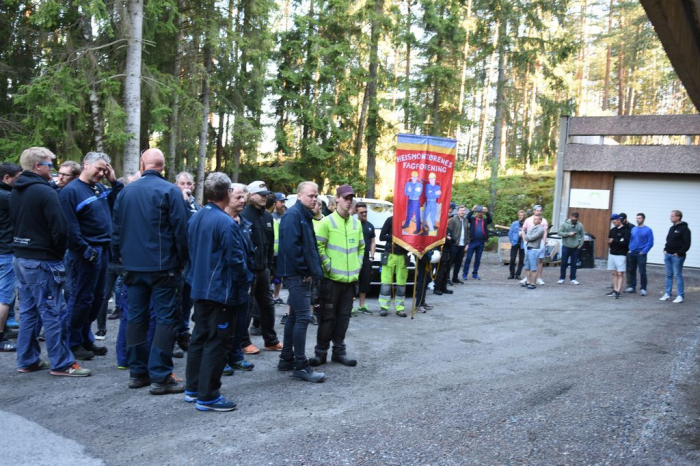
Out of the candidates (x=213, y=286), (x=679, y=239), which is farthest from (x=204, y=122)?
(x=213, y=286)

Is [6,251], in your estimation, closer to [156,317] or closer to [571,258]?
[156,317]

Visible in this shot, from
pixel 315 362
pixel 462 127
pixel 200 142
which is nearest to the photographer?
pixel 315 362

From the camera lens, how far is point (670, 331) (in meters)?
9.38

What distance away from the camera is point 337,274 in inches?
257

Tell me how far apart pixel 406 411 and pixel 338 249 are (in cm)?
218

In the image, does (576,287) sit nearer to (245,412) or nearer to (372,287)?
(372,287)

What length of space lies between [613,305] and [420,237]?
5107 millimetres

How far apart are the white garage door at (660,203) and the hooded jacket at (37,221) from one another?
20.2m

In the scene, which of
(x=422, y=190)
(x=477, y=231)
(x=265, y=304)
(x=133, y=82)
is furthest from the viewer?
(x=477, y=231)

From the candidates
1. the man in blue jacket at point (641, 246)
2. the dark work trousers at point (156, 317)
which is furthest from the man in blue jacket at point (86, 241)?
the man in blue jacket at point (641, 246)

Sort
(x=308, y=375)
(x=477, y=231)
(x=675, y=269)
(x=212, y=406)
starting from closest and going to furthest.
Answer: (x=212, y=406) < (x=308, y=375) < (x=675, y=269) < (x=477, y=231)

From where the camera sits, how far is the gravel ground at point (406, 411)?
13.7 ft

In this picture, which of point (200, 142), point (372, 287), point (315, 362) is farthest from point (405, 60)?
point (315, 362)

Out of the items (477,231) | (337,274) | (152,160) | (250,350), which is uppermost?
(152,160)
